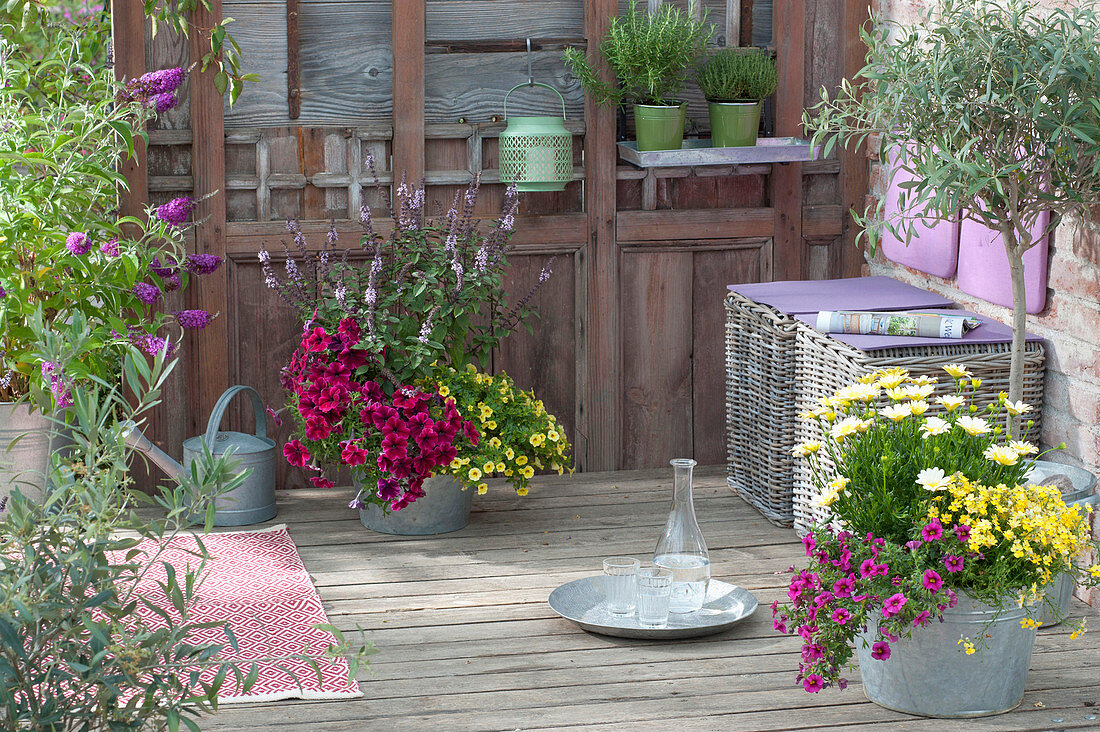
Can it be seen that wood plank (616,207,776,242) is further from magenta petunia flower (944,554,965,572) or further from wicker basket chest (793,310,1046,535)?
magenta petunia flower (944,554,965,572)

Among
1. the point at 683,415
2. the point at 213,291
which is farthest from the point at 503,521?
the point at 213,291

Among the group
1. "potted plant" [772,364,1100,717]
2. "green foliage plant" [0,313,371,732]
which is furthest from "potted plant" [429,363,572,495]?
"green foliage plant" [0,313,371,732]

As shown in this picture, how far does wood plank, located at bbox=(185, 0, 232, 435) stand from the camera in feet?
12.2

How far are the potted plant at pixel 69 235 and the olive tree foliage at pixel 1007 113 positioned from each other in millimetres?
1826

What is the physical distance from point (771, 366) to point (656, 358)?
64 cm

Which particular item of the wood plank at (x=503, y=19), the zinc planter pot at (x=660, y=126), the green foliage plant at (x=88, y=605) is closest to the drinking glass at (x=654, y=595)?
the green foliage plant at (x=88, y=605)

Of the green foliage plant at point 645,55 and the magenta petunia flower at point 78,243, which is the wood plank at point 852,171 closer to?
the green foliage plant at point 645,55

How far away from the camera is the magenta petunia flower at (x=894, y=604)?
222 cm

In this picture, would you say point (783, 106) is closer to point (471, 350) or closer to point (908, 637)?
point (471, 350)

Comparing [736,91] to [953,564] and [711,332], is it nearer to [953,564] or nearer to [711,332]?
[711,332]

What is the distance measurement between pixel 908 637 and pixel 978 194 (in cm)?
102

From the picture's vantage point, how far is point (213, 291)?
381cm

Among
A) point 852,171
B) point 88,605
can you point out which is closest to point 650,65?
point 852,171

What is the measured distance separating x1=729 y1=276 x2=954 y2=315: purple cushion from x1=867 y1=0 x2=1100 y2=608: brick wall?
1.27 ft
